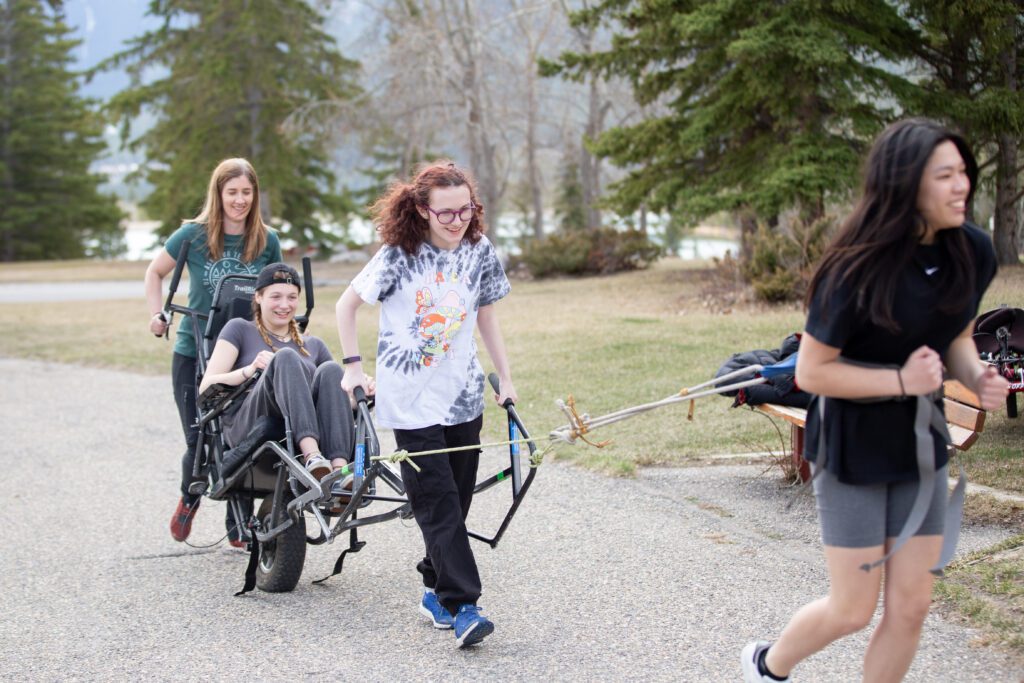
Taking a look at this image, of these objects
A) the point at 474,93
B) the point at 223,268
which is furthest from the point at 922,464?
the point at 474,93

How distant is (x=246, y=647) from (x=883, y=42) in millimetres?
12834

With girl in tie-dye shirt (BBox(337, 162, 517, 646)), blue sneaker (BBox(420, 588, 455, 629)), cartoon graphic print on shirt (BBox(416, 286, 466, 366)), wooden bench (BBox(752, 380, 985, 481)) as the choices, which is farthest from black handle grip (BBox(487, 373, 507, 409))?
wooden bench (BBox(752, 380, 985, 481))

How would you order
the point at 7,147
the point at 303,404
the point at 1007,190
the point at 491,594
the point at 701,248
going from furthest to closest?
the point at 701,248
the point at 7,147
the point at 1007,190
the point at 491,594
the point at 303,404

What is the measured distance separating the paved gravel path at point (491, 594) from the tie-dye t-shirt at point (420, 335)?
3.08ft

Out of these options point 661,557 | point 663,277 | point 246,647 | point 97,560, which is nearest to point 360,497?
point 246,647

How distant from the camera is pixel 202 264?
591 cm

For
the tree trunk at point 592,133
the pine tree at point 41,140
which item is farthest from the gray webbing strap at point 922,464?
the pine tree at point 41,140

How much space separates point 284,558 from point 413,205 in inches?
70.7

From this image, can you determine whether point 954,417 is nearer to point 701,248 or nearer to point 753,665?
point 753,665

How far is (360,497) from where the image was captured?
464 cm

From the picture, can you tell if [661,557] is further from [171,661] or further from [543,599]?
[171,661]

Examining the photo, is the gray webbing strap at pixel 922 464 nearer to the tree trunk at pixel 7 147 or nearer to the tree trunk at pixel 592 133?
the tree trunk at pixel 592 133

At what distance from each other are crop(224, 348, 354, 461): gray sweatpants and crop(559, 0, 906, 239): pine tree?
11.4 m

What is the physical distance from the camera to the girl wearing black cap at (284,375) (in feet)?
16.1
